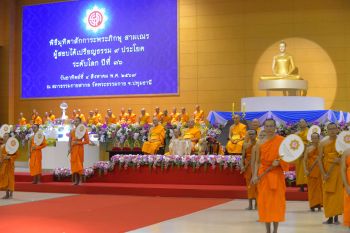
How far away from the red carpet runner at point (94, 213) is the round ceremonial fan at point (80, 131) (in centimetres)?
121

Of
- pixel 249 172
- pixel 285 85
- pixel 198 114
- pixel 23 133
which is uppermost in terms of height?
pixel 285 85

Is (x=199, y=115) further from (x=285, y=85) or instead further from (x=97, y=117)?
(x=97, y=117)

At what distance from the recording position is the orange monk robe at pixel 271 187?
4707mm

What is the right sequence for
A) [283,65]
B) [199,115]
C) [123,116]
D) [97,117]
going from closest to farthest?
[283,65] → [199,115] → [97,117] → [123,116]

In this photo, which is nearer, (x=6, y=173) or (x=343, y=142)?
(x=343, y=142)

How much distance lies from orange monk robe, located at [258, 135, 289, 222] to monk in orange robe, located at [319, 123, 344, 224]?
4.30 ft

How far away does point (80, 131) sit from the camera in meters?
9.71

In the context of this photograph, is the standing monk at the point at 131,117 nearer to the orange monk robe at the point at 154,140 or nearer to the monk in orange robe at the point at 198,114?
the monk in orange robe at the point at 198,114

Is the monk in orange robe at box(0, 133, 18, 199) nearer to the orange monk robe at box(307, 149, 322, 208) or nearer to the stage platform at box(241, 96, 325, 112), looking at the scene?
the orange monk robe at box(307, 149, 322, 208)

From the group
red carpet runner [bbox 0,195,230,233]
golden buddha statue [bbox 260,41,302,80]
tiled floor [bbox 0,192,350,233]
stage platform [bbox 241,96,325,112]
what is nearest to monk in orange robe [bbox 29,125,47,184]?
red carpet runner [bbox 0,195,230,233]

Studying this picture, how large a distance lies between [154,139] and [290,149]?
7.00m

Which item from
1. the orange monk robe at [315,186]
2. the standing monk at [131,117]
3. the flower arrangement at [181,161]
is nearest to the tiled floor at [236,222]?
the orange monk robe at [315,186]

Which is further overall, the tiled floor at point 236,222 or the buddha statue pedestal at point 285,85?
the buddha statue pedestal at point 285,85

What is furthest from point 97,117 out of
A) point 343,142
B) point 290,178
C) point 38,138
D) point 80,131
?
point 343,142
